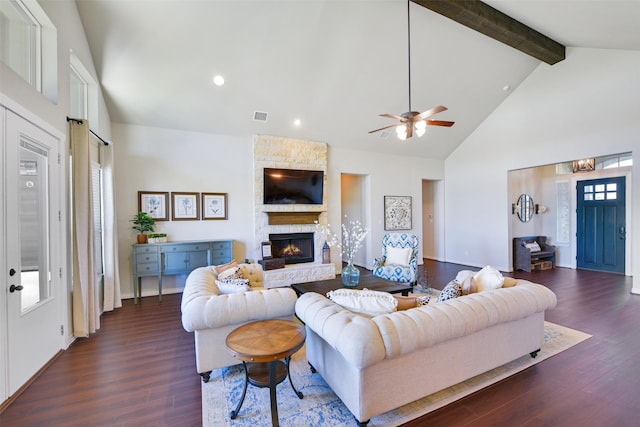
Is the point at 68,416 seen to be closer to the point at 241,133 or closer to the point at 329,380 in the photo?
the point at 329,380

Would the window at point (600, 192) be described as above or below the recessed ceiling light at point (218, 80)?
below

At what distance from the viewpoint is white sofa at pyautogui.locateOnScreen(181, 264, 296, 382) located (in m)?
2.27

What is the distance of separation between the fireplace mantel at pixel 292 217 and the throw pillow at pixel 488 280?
156 inches

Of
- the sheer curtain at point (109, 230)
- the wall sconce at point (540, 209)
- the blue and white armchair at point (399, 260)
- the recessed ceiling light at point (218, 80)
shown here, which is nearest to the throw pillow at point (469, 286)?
the blue and white armchair at point (399, 260)

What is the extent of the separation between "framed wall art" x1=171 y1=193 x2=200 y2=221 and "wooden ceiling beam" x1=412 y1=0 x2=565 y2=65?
5000mm

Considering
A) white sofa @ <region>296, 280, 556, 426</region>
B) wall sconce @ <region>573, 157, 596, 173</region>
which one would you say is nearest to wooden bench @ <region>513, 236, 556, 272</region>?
wall sconce @ <region>573, 157, 596, 173</region>

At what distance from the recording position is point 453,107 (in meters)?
6.19

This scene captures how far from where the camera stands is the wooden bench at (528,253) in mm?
6515

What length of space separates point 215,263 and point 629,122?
26.1 ft

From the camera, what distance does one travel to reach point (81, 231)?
3268mm

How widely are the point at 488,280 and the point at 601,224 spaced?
21.1ft

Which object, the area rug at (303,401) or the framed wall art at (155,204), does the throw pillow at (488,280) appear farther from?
the framed wall art at (155,204)

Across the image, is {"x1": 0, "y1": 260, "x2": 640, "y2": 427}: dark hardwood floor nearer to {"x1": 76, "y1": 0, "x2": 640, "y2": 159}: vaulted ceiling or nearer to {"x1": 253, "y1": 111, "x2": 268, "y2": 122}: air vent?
{"x1": 76, "y1": 0, "x2": 640, "y2": 159}: vaulted ceiling

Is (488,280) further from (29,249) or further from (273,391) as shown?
(29,249)
